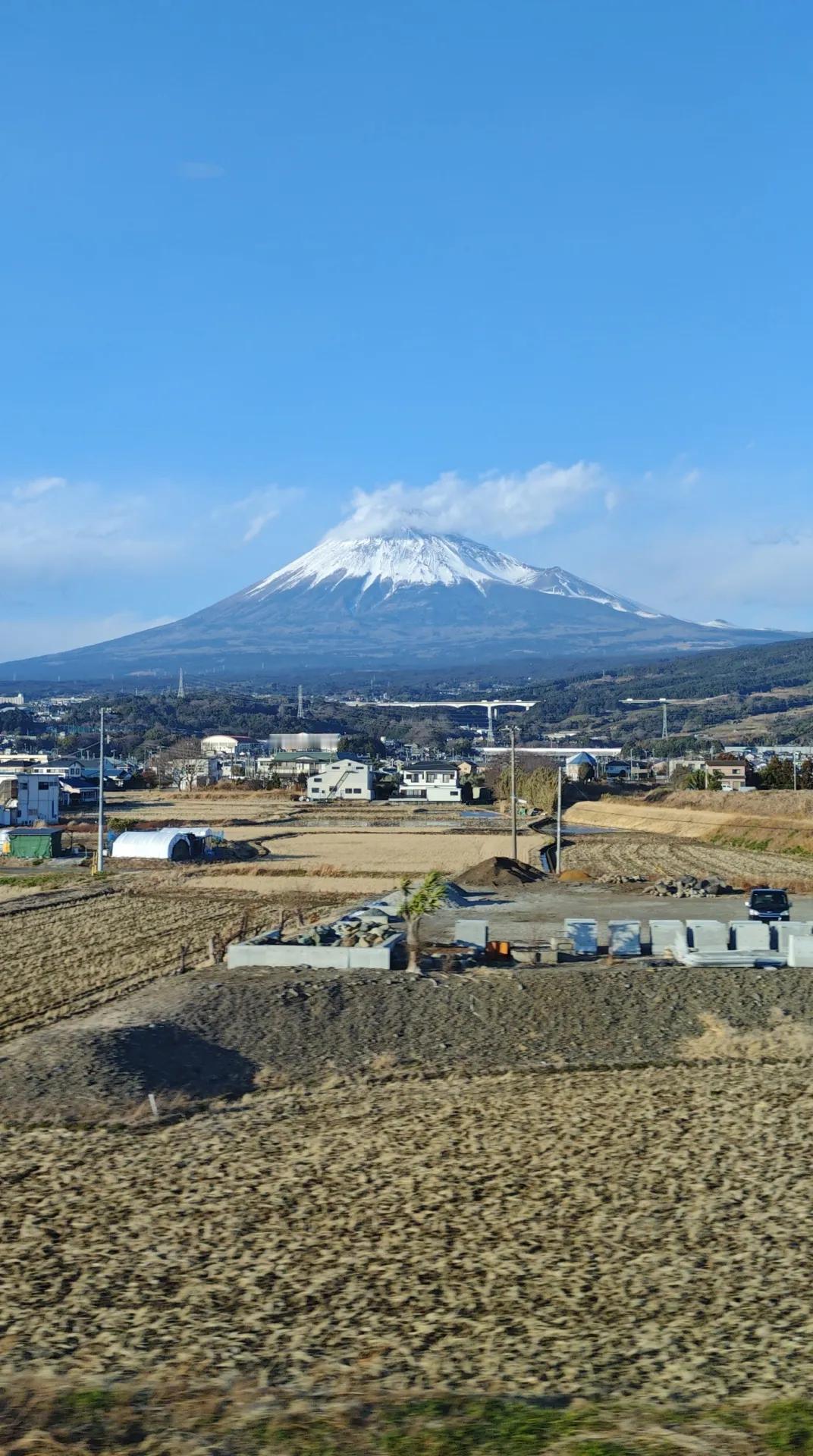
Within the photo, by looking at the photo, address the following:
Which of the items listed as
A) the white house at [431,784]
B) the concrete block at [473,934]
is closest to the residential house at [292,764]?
the white house at [431,784]

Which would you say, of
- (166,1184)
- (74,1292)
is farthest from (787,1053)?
(74,1292)

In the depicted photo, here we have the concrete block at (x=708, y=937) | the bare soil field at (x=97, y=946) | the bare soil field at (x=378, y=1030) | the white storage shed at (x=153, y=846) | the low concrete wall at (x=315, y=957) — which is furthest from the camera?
the white storage shed at (x=153, y=846)

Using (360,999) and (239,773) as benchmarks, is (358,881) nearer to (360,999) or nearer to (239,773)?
(360,999)

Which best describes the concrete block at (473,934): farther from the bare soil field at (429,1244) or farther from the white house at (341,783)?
the white house at (341,783)

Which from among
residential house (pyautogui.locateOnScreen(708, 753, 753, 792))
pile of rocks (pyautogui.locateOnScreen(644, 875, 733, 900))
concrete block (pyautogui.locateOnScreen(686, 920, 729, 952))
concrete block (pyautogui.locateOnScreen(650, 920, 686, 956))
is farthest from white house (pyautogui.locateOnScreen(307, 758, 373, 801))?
concrete block (pyautogui.locateOnScreen(686, 920, 729, 952))

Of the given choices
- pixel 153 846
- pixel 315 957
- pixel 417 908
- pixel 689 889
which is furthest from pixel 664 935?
pixel 153 846

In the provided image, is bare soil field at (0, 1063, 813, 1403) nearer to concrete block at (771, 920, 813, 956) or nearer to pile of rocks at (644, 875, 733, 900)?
concrete block at (771, 920, 813, 956)
